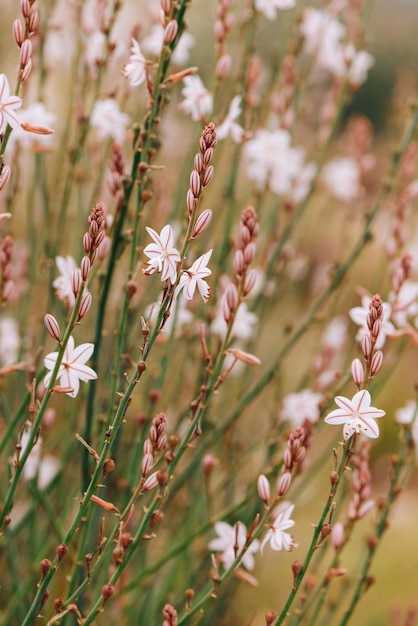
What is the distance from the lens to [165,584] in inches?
62.8


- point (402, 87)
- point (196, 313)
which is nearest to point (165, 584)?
point (196, 313)

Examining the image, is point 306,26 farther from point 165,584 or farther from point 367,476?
point 165,584

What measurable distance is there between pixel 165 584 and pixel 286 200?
889 mm

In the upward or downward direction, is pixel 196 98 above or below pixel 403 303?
above

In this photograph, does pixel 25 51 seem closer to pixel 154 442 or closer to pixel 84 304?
A: pixel 84 304

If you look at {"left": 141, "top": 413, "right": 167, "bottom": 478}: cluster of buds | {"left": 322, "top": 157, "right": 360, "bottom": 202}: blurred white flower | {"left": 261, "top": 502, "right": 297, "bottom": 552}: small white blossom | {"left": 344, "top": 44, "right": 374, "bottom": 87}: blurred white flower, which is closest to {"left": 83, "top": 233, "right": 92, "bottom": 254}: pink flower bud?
{"left": 141, "top": 413, "right": 167, "bottom": 478}: cluster of buds

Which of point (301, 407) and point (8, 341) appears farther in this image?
point (8, 341)

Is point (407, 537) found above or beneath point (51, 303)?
beneath

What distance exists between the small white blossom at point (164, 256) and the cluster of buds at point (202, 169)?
0.03 m

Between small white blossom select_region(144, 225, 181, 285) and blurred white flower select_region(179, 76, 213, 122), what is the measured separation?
509 millimetres

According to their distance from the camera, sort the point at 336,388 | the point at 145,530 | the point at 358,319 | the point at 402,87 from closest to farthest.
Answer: the point at 145,530
the point at 358,319
the point at 336,388
the point at 402,87

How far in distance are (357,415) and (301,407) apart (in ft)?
2.24

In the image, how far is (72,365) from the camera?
884 millimetres

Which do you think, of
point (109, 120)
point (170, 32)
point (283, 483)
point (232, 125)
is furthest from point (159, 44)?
point (283, 483)
